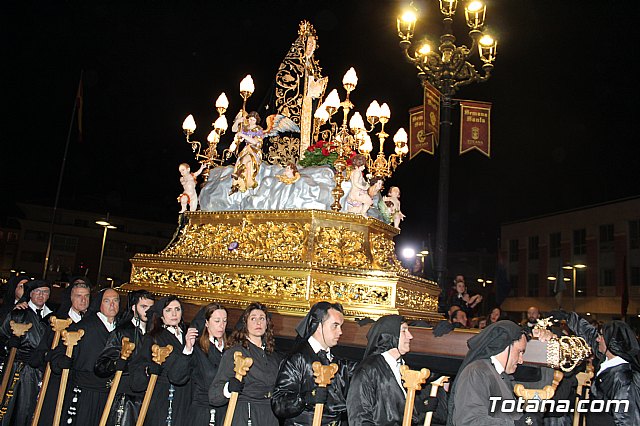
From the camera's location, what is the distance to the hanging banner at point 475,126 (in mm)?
10766

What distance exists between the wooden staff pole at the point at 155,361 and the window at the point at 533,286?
3733 cm

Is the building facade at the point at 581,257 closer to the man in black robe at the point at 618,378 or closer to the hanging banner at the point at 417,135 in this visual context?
the hanging banner at the point at 417,135

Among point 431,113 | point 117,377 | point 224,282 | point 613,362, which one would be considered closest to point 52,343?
point 117,377

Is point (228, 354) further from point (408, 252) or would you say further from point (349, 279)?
point (408, 252)

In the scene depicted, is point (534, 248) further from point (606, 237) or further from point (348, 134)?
point (348, 134)

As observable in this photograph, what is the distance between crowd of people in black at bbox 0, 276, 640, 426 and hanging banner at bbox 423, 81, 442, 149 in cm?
541

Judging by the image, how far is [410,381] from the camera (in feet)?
13.8

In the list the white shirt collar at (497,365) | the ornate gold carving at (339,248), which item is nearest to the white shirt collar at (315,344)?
the white shirt collar at (497,365)

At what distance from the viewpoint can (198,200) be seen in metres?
10.2

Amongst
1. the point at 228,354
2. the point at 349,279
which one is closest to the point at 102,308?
the point at 228,354

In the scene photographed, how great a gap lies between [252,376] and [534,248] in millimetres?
38263

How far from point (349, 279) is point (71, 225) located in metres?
47.5

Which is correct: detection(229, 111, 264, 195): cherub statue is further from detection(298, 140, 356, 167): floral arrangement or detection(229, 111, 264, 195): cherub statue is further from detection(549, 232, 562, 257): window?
detection(549, 232, 562, 257): window

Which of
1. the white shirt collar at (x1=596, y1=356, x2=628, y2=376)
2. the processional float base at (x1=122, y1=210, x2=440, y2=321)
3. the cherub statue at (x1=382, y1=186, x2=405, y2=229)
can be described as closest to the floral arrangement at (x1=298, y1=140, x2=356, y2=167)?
the cherub statue at (x1=382, y1=186, x2=405, y2=229)
